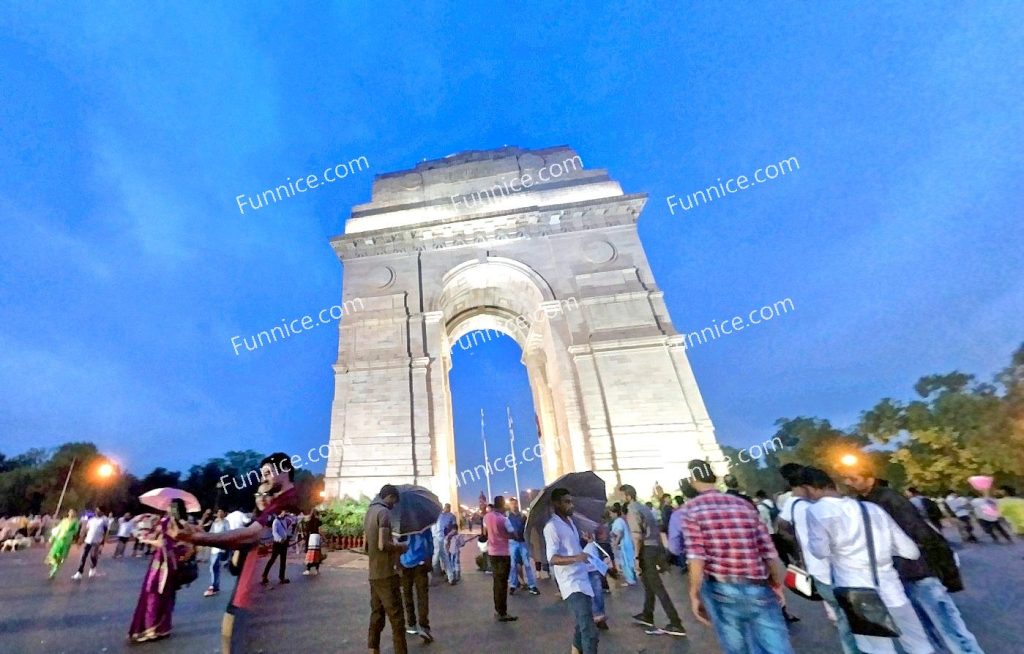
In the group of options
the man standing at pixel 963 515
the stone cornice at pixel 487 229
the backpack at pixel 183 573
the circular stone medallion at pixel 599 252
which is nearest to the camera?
the backpack at pixel 183 573

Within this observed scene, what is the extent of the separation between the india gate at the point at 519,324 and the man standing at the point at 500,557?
8574 mm

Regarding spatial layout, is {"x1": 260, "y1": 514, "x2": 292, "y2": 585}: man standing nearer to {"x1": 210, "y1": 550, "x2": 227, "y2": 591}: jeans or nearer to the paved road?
the paved road

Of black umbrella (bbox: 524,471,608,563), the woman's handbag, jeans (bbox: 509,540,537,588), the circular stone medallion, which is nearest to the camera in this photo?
the woman's handbag

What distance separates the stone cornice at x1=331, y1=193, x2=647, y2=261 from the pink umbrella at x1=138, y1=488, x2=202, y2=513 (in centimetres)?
1646

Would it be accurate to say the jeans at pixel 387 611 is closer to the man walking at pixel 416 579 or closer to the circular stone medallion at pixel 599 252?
the man walking at pixel 416 579

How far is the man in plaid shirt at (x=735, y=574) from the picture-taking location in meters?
2.67

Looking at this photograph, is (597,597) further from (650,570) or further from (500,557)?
(500,557)

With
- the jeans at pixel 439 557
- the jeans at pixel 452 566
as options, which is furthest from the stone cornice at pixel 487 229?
the jeans at pixel 452 566

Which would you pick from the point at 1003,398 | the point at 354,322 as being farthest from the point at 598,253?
the point at 1003,398

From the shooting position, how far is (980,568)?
739 centimetres

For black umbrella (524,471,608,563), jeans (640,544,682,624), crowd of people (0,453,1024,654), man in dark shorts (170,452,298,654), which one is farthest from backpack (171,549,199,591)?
jeans (640,544,682,624)

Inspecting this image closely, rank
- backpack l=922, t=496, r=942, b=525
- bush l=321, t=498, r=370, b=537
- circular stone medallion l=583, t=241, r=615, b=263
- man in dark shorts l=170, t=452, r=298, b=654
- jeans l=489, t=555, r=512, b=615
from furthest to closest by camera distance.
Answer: circular stone medallion l=583, t=241, r=615, b=263
bush l=321, t=498, r=370, b=537
backpack l=922, t=496, r=942, b=525
jeans l=489, t=555, r=512, b=615
man in dark shorts l=170, t=452, r=298, b=654

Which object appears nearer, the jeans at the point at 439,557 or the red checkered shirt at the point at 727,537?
the red checkered shirt at the point at 727,537

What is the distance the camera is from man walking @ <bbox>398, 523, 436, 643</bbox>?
503cm
